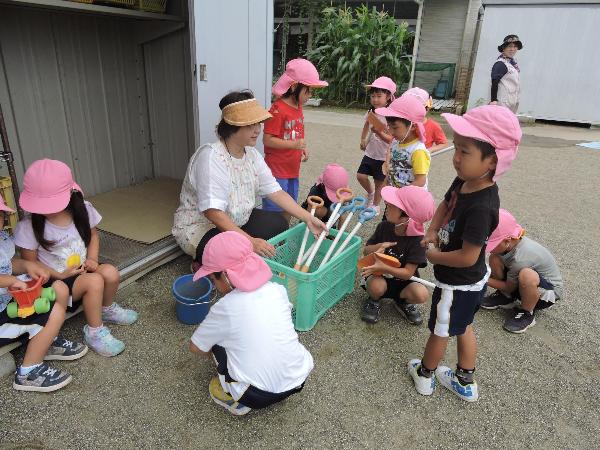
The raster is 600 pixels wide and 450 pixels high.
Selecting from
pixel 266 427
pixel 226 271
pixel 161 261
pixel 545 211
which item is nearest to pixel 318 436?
pixel 266 427

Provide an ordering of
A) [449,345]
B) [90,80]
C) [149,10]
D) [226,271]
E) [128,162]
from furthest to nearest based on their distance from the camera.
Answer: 1. [128,162]
2. [90,80]
3. [149,10]
4. [449,345]
5. [226,271]

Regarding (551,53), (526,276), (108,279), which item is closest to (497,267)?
(526,276)

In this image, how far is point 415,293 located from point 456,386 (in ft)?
2.08

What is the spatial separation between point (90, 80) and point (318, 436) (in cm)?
378

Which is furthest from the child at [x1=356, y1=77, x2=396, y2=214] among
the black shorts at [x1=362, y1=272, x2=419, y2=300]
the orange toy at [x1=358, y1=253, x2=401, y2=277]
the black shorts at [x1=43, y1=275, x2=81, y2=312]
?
the black shorts at [x1=43, y1=275, x2=81, y2=312]

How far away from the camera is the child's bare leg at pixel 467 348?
2.29m

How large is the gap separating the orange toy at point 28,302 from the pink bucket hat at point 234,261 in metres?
0.93

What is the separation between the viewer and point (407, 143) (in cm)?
329

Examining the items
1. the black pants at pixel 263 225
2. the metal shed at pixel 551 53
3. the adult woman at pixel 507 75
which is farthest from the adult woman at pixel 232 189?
the metal shed at pixel 551 53

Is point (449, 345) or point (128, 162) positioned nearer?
point (449, 345)

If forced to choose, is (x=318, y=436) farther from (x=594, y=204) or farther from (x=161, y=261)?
(x=594, y=204)

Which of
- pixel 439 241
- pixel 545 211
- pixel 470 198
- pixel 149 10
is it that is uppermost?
pixel 149 10

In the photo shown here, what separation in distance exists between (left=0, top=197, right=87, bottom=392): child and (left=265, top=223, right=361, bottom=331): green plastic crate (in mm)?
1171

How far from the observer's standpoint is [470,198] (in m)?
1.96
